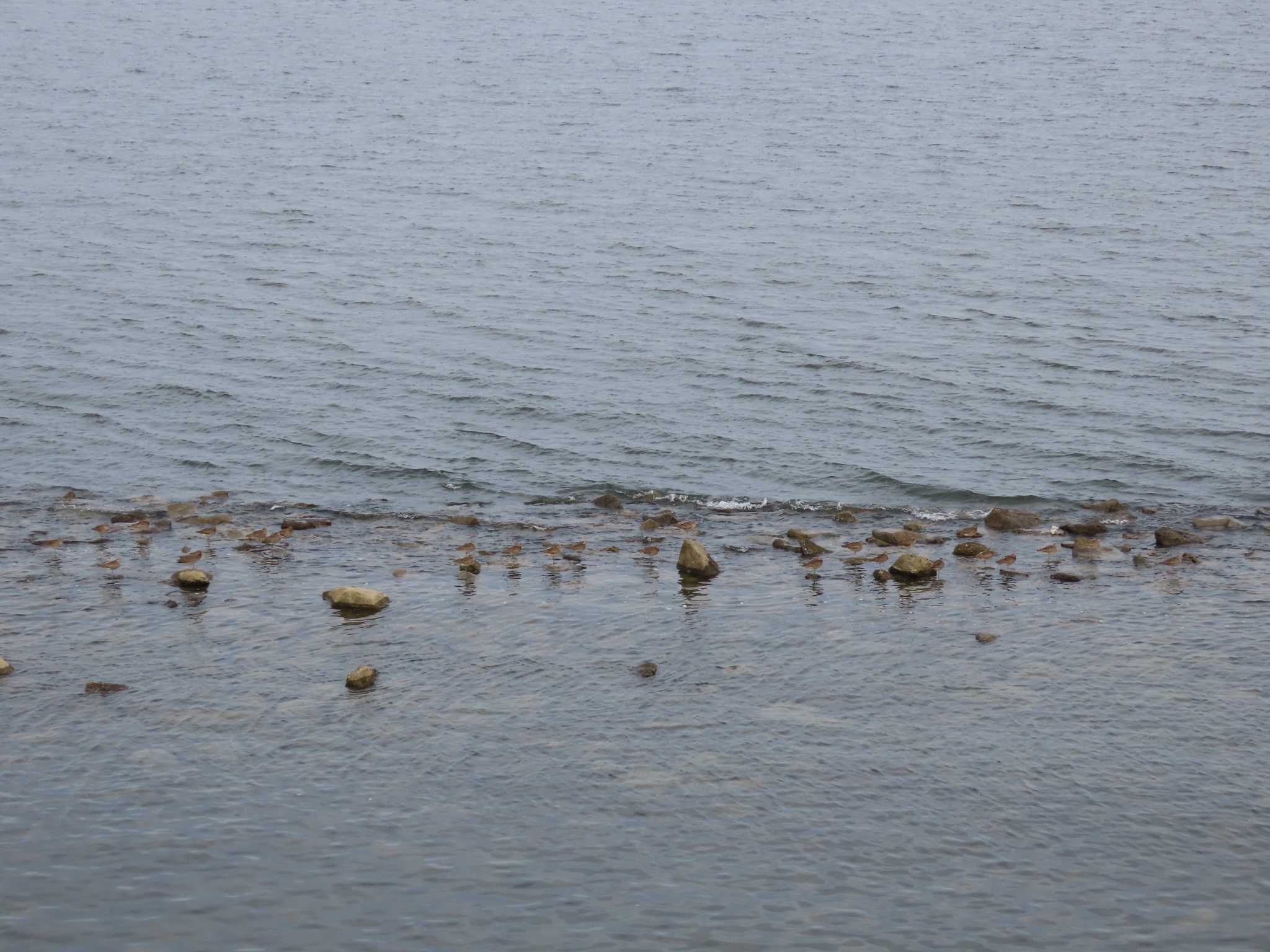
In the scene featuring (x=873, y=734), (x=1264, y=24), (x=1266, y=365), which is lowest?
(x=873, y=734)

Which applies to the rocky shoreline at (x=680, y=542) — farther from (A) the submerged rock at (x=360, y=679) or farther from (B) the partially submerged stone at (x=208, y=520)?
(A) the submerged rock at (x=360, y=679)

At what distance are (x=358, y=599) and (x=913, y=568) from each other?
495 inches

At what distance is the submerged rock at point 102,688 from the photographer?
27078mm

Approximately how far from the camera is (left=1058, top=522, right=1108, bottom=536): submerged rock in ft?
124

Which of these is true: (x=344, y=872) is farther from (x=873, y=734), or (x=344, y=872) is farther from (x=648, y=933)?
(x=873, y=734)

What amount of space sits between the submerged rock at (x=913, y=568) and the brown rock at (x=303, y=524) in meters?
15.1

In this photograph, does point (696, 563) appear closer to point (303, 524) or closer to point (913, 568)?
point (913, 568)

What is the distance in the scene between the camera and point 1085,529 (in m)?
37.8

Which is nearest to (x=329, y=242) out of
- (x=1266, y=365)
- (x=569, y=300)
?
(x=569, y=300)

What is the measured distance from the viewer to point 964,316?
58188 millimetres

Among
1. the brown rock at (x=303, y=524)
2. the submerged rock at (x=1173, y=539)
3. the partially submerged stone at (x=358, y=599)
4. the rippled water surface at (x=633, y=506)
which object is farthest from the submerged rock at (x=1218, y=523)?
the brown rock at (x=303, y=524)

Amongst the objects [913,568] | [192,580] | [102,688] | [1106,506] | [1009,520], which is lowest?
[102,688]

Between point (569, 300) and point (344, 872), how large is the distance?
42.1 m

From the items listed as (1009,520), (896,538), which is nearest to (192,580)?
(896,538)
